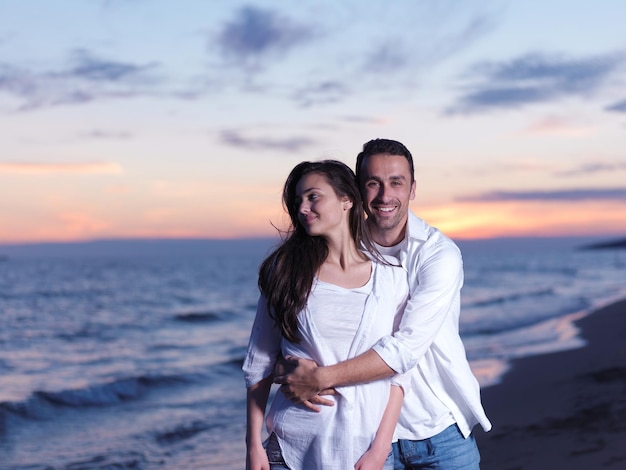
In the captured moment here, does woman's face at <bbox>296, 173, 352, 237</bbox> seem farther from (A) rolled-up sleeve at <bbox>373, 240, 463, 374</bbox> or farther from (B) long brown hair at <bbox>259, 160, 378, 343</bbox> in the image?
(A) rolled-up sleeve at <bbox>373, 240, 463, 374</bbox>

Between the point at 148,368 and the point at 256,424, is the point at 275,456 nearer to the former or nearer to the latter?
the point at 256,424

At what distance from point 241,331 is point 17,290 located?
76.0 feet

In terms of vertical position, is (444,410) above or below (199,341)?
above

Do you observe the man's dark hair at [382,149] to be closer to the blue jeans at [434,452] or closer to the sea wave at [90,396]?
the blue jeans at [434,452]

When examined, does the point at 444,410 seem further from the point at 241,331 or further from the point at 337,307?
the point at 241,331

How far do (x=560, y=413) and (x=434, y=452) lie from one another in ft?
17.5

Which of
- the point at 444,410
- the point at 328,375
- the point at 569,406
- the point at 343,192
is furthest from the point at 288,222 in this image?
the point at 569,406

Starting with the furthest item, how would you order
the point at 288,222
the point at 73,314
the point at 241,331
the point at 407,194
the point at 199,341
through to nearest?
the point at 73,314
the point at 241,331
the point at 199,341
the point at 407,194
the point at 288,222

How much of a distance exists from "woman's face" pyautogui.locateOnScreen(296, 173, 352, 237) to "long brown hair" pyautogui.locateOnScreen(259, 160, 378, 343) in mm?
28

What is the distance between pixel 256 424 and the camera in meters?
2.93

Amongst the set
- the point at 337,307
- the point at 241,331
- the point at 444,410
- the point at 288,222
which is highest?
the point at 288,222

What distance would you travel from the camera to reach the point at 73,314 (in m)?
26.6

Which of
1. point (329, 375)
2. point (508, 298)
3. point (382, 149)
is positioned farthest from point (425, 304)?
point (508, 298)

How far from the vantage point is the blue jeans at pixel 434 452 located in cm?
306
